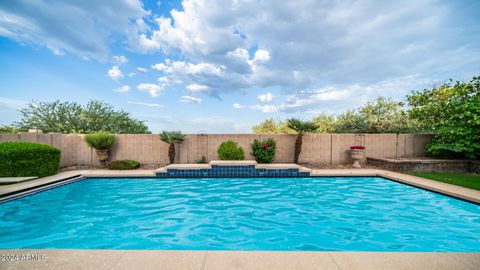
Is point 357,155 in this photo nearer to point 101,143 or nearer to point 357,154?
point 357,154

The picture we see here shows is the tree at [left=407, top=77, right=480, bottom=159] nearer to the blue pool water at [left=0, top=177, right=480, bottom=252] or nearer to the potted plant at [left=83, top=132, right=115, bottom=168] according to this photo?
the blue pool water at [left=0, top=177, right=480, bottom=252]

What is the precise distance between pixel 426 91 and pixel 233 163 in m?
12.6

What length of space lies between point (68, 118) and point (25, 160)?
10.6 metres

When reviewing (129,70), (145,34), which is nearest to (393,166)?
(145,34)

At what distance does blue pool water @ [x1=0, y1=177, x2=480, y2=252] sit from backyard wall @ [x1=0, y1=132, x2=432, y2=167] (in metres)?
4.63

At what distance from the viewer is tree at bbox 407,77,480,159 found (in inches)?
398

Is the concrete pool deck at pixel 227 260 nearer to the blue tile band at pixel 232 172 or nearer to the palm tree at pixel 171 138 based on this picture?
the blue tile band at pixel 232 172

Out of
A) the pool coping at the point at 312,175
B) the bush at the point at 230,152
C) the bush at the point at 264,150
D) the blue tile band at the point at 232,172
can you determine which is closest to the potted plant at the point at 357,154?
the pool coping at the point at 312,175

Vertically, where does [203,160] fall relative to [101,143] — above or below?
below

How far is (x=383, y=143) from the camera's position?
12414 millimetres

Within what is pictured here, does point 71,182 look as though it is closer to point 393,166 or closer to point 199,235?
point 199,235

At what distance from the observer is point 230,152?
1105 cm

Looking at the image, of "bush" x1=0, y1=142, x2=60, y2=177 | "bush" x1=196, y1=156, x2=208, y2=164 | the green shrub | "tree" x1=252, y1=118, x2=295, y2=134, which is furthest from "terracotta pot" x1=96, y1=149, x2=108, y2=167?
"tree" x1=252, y1=118, x2=295, y2=134

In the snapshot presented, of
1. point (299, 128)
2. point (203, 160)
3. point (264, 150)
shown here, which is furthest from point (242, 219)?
point (299, 128)
